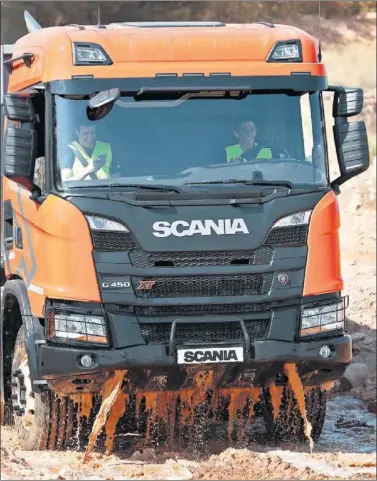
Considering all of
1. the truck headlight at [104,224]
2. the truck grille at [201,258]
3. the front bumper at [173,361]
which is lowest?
the front bumper at [173,361]

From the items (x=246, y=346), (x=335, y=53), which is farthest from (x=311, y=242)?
(x=335, y=53)

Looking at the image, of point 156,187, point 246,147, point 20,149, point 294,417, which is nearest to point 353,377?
point 294,417

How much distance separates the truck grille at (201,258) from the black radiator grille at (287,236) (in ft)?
0.23

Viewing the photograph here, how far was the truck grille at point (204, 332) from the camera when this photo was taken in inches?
333

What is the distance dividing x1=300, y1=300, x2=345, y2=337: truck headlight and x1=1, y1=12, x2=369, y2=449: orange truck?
0.5 inches

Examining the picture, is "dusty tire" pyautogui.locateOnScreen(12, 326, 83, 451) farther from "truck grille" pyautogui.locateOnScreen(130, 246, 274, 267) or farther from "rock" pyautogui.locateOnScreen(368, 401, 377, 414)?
"rock" pyautogui.locateOnScreen(368, 401, 377, 414)

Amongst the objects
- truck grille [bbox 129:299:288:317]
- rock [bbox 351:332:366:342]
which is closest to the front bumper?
truck grille [bbox 129:299:288:317]

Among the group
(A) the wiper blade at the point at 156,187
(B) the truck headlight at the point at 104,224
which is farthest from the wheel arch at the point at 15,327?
(A) the wiper blade at the point at 156,187

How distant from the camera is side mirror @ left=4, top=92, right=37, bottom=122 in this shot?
8539mm

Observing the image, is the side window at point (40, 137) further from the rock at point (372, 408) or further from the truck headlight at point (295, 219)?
the rock at point (372, 408)

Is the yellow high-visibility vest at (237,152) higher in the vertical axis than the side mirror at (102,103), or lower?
lower

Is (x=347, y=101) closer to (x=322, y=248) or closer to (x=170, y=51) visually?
(x=322, y=248)

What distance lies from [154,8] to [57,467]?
1541 cm

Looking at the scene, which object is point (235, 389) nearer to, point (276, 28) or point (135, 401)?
point (135, 401)
